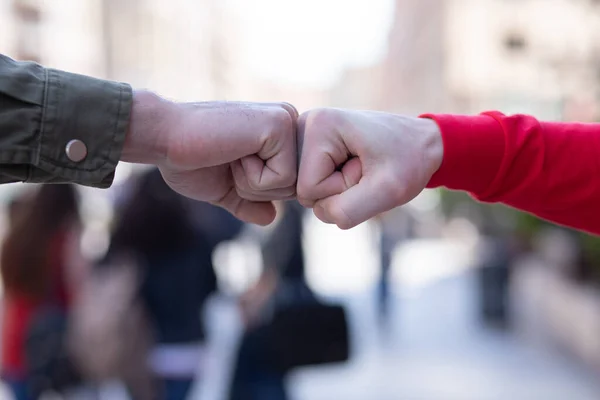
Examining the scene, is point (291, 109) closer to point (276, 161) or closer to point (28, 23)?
point (276, 161)

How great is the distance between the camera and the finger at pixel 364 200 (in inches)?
60.6

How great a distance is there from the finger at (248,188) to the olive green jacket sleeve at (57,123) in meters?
0.32

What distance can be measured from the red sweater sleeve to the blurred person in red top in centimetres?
265

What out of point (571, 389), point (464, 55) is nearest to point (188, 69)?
point (464, 55)

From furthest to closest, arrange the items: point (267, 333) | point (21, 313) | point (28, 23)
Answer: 1. point (28, 23)
2. point (267, 333)
3. point (21, 313)

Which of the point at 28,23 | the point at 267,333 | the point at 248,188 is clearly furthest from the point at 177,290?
the point at 28,23

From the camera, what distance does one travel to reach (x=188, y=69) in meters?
50.7

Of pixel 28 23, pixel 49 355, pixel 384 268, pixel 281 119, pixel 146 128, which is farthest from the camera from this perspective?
pixel 28 23

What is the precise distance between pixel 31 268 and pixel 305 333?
5.02 ft

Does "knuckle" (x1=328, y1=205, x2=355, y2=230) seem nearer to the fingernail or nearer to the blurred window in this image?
the fingernail

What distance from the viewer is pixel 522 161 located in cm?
162

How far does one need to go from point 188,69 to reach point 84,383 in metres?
48.8

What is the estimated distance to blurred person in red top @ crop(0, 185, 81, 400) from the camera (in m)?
3.67

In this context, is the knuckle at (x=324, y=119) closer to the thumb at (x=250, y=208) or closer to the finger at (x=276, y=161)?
the finger at (x=276, y=161)
